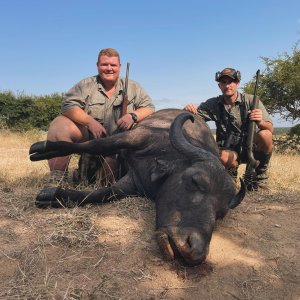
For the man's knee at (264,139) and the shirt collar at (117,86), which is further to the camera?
the man's knee at (264,139)

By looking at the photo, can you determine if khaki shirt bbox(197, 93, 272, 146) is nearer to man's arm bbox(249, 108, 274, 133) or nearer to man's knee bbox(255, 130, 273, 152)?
man's arm bbox(249, 108, 274, 133)

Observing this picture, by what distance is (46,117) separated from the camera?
18.8m

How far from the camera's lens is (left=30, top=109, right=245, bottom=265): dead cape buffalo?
9.19ft

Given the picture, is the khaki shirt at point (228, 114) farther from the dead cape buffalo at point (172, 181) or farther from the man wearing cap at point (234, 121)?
the dead cape buffalo at point (172, 181)

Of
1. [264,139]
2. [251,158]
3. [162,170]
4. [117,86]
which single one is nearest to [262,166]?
[264,139]

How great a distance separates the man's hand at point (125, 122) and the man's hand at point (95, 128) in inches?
9.0

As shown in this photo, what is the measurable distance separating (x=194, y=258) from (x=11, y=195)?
2542 mm

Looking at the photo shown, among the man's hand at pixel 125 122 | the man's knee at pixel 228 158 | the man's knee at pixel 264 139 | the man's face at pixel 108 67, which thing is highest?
the man's face at pixel 108 67

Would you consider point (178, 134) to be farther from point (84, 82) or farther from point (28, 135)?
point (28, 135)

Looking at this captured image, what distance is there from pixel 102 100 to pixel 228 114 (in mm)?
1928

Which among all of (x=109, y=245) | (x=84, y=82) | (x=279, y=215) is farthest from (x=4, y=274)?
(x=84, y=82)

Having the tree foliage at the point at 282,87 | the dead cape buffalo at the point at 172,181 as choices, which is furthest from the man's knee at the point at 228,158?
the tree foliage at the point at 282,87

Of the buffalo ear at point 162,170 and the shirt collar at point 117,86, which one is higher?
the shirt collar at point 117,86

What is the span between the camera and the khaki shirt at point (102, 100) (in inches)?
211
